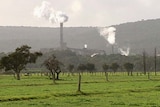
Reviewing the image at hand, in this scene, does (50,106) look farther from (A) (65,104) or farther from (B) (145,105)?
(B) (145,105)

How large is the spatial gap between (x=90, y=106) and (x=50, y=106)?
2.90 metres

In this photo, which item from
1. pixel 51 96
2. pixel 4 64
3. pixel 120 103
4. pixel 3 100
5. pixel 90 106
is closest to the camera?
pixel 90 106

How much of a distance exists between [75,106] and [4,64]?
276 ft

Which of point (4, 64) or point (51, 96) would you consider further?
point (4, 64)

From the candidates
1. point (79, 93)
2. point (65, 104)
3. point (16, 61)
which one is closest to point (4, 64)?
point (16, 61)

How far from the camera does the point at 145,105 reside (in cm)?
3080

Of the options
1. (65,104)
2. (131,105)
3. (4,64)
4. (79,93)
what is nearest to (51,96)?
(79,93)

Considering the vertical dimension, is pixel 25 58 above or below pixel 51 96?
above

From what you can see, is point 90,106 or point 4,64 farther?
point 4,64

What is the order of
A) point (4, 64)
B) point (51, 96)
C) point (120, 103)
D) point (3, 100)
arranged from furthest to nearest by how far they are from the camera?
point (4, 64)
point (51, 96)
point (3, 100)
point (120, 103)

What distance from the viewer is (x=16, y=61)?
113500 mm

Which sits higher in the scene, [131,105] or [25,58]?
[25,58]

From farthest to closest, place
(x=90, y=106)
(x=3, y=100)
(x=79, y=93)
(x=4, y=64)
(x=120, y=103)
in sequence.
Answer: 1. (x=4, y=64)
2. (x=79, y=93)
3. (x=3, y=100)
4. (x=120, y=103)
5. (x=90, y=106)

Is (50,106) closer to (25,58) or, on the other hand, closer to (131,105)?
(131,105)
